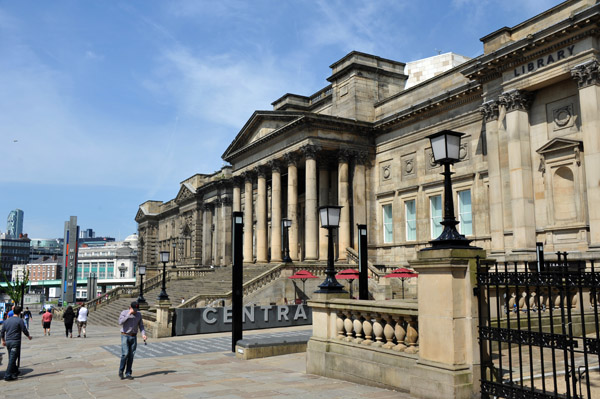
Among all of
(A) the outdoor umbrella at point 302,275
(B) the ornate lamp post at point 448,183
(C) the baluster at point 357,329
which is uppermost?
(B) the ornate lamp post at point 448,183

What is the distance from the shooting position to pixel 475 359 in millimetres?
8484

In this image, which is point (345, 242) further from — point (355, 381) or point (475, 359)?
point (475, 359)

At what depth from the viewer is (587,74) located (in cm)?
2372

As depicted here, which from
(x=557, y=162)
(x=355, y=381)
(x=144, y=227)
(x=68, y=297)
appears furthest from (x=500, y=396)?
(x=144, y=227)

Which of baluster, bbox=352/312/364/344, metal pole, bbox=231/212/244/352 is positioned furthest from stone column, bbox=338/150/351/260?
baluster, bbox=352/312/364/344

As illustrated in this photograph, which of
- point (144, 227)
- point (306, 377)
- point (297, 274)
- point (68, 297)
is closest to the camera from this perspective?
point (306, 377)

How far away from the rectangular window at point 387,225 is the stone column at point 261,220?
33.1 feet

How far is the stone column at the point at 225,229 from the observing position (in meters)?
60.7

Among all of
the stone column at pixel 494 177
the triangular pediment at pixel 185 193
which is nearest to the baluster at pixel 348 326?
the stone column at pixel 494 177

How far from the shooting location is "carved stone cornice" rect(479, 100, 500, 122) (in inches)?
1133

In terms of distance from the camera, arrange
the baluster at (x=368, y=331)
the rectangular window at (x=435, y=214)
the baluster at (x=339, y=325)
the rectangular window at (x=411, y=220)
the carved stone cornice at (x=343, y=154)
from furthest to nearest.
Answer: the carved stone cornice at (x=343, y=154), the rectangular window at (x=411, y=220), the rectangular window at (x=435, y=214), the baluster at (x=339, y=325), the baluster at (x=368, y=331)

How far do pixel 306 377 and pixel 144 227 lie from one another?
3501 inches

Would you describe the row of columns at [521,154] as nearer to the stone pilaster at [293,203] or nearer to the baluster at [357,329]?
the stone pilaster at [293,203]

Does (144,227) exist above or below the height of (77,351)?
above
